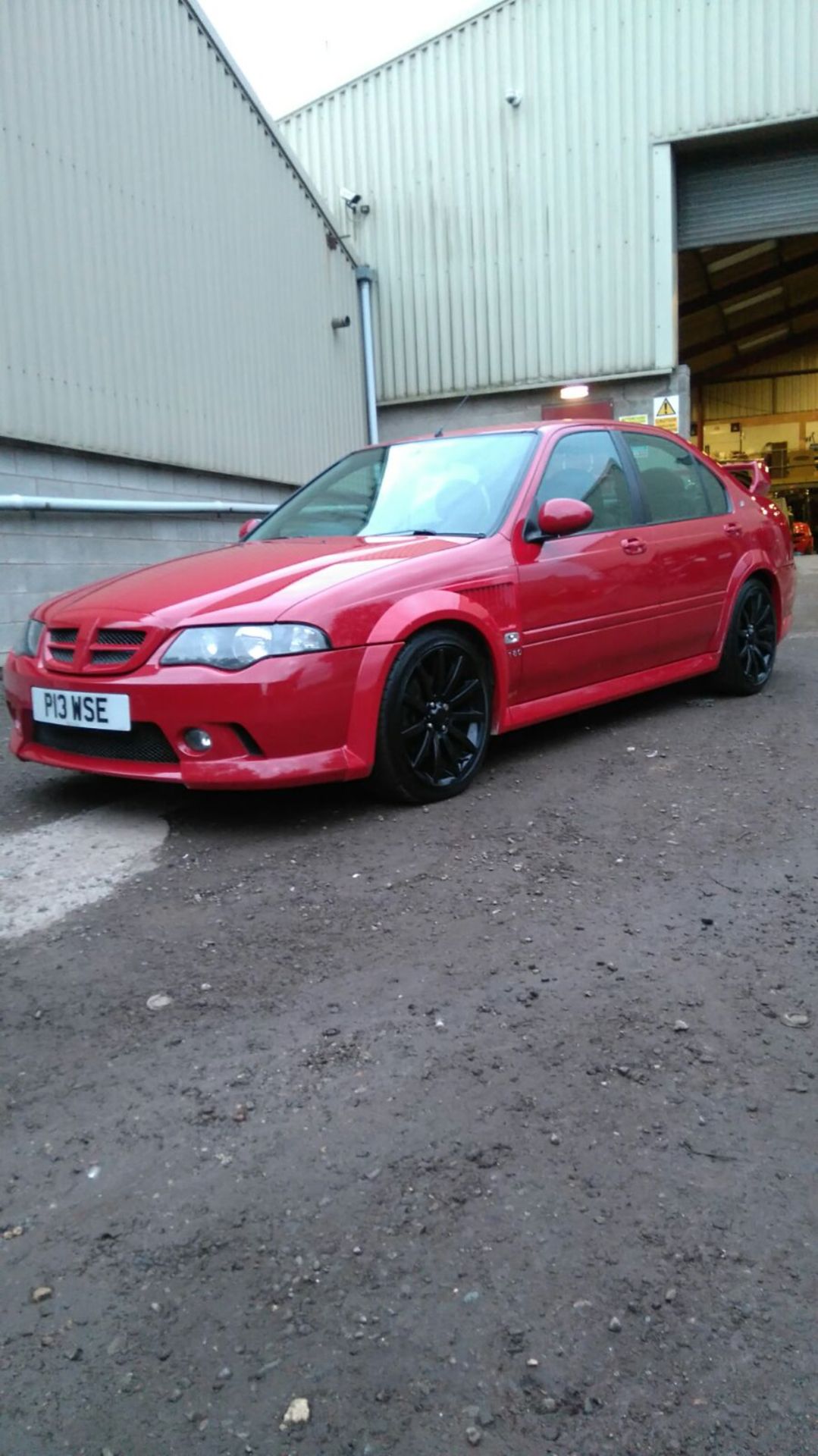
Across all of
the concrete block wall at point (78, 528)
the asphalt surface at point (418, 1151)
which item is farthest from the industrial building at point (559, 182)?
the asphalt surface at point (418, 1151)

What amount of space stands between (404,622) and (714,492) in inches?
104

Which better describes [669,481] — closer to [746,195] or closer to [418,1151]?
[418,1151]

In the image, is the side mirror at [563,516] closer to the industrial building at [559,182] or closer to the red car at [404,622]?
the red car at [404,622]

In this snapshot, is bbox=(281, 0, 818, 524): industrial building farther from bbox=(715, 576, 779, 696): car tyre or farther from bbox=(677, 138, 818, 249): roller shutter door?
bbox=(715, 576, 779, 696): car tyre

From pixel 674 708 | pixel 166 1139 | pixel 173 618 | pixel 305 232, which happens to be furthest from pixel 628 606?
pixel 305 232

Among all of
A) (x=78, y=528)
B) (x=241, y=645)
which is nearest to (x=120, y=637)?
(x=241, y=645)

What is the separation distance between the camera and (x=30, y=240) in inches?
300

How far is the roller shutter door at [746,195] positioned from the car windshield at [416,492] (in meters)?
11.8

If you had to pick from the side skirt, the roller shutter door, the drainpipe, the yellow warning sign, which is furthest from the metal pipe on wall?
the roller shutter door

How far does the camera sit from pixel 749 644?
564 cm

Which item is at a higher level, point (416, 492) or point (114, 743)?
point (416, 492)

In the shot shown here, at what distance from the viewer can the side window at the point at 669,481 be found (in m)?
5.11

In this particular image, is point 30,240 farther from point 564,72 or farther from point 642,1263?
point 564,72

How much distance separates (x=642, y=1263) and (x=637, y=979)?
93 centimetres
